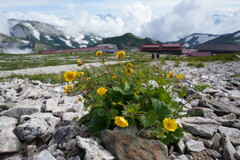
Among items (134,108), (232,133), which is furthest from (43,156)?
(232,133)

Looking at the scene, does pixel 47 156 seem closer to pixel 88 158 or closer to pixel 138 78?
pixel 88 158

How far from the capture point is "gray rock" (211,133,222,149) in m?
2.79

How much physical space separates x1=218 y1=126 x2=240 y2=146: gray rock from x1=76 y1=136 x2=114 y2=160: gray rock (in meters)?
1.90

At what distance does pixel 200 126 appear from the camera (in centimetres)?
315

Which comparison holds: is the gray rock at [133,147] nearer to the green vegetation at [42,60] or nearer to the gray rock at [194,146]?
the gray rock at [194,146]

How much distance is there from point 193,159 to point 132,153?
87 cm

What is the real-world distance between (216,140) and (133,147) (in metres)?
1.40

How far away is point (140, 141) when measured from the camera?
245 cm

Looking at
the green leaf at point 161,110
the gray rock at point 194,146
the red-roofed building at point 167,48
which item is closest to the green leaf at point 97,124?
the green leaf at point 161,110

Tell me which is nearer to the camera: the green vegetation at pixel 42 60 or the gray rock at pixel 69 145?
the gray rock at pixel 69 145

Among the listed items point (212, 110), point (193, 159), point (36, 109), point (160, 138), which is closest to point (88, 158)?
point (160, 138)

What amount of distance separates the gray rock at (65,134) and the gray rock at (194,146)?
5.53 ft

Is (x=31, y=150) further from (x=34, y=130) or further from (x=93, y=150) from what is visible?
Answer: (x=93, y=150)

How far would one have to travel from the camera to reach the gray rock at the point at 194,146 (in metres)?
2.63
